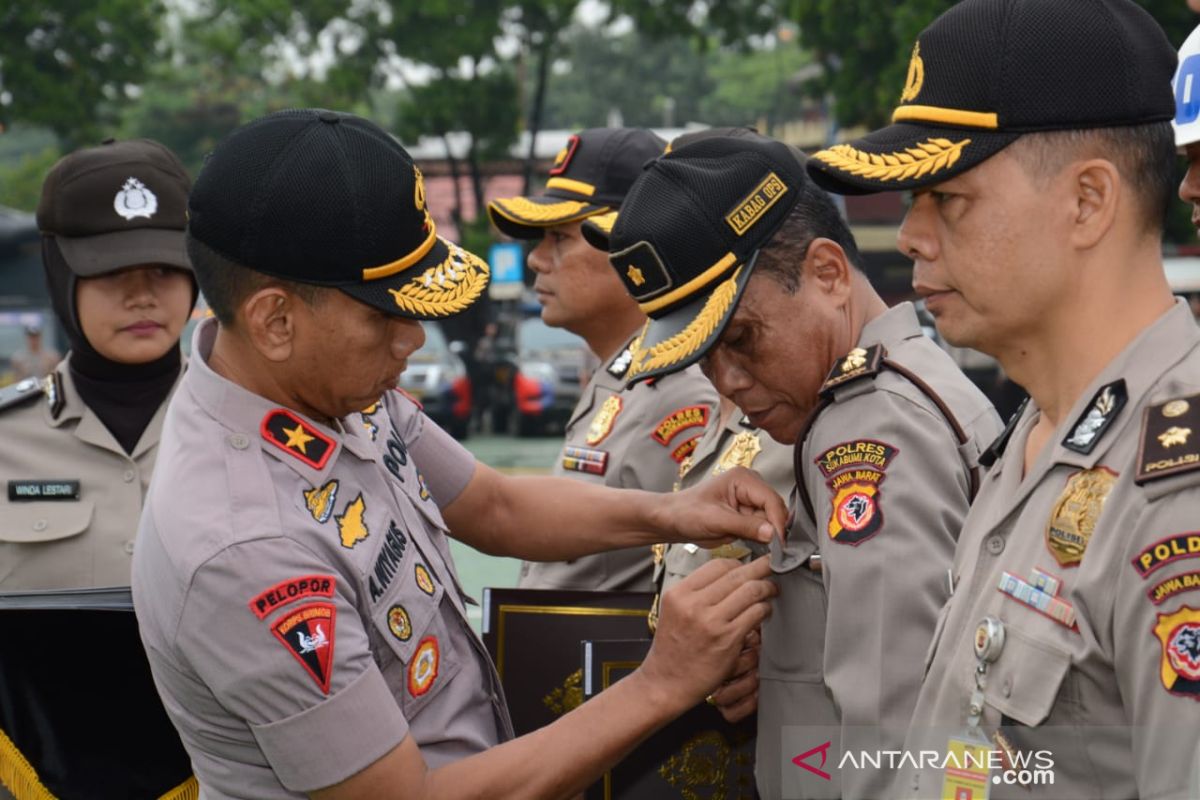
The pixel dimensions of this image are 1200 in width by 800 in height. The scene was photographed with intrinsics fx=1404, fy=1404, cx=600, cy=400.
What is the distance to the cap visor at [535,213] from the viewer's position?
4.57 metres

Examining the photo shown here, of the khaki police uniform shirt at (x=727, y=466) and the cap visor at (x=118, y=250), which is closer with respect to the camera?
the khaki police uniform shirt at (x=727, y=466)

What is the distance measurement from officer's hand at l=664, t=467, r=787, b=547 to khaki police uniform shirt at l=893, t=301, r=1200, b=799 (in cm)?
73

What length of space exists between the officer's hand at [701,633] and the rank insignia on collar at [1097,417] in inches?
33.5

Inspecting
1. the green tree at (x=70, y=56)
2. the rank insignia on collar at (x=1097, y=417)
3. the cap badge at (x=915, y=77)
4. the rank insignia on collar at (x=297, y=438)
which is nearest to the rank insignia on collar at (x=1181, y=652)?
the rank insignia on collar at (x=1097, y=417)

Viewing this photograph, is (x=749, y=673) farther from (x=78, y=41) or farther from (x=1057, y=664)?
(x=78, y=41)

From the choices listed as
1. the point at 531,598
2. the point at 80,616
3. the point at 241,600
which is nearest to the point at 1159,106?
the point at 241,600

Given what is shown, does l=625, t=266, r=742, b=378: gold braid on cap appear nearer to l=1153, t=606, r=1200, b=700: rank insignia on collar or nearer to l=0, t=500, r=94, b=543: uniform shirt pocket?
A: l=1153, t=606, r=1200, b=700: rank insignia on collar

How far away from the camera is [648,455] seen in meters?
3.92

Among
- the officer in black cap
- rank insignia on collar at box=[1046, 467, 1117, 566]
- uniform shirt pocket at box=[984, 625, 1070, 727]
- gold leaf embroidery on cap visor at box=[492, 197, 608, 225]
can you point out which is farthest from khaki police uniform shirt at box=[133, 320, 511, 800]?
gold leaf embroidery on cap visor at box=[492, 197, 608, 225]

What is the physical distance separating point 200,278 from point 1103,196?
1.51 meters

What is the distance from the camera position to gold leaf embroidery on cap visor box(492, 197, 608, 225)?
4.56 meters

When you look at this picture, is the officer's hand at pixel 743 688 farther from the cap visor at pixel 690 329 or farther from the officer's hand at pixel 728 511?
the cap visor at pixel 690 329

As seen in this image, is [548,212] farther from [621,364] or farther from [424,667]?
[424,667]

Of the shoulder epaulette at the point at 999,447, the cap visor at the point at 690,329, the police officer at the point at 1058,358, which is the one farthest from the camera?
the cap visor at the point at 690,329
